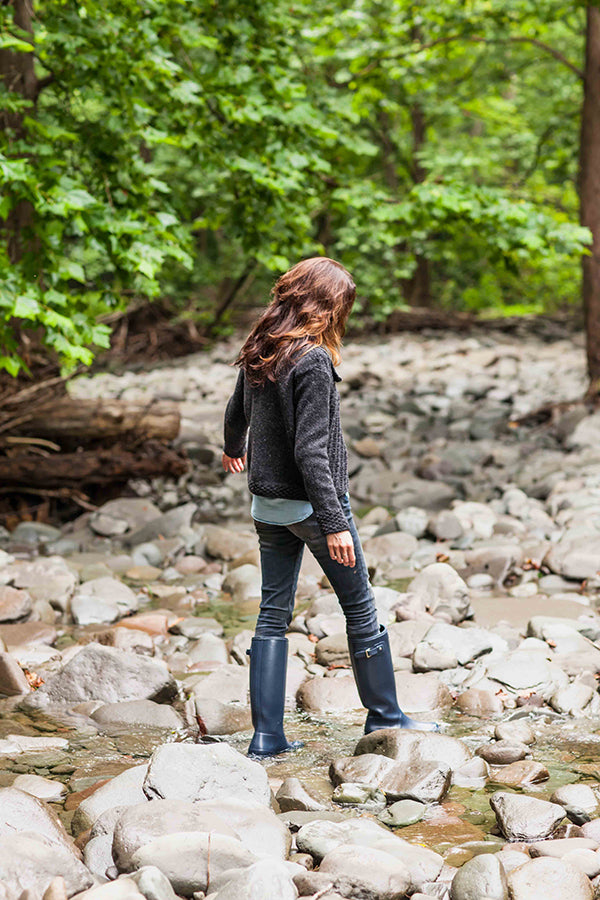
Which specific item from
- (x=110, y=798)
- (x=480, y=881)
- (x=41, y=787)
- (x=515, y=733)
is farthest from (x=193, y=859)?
(x=515, y=733)

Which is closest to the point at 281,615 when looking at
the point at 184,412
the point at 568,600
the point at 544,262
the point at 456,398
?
the point at 568,600

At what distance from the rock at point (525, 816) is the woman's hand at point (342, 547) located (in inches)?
36.1

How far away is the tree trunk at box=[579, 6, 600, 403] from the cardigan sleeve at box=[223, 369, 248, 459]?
7.22m

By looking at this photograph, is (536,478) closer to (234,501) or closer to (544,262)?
(544,262)

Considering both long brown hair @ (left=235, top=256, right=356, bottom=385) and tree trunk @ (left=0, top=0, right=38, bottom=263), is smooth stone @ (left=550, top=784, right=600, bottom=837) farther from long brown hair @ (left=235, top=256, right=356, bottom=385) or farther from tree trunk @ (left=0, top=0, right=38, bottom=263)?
tree trunk @ (left=0, top=0, right=38, bottom=263)

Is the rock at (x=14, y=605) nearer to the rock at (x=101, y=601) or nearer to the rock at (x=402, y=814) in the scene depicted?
the rock at (x=101, y=601)

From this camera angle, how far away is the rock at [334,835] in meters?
2.71

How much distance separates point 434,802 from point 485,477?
580cm

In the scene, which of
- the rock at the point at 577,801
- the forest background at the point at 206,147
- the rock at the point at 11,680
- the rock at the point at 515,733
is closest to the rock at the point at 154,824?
the rock at the point at 577,801

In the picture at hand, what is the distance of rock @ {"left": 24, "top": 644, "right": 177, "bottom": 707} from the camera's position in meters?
4.14

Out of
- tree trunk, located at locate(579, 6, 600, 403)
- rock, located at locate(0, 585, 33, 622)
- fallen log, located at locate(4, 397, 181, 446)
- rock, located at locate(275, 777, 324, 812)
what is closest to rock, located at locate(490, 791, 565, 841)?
rock, located at locate(275, 777, 324, 812)

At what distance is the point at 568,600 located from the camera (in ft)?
18.1

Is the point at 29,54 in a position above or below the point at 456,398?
above

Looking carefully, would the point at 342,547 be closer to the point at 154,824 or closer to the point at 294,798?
the point at 294,798
